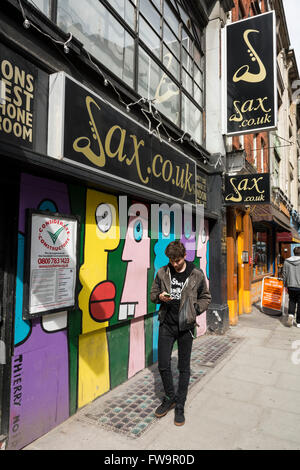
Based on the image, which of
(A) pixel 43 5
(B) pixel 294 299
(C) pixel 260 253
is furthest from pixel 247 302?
(A) pixel 43 5

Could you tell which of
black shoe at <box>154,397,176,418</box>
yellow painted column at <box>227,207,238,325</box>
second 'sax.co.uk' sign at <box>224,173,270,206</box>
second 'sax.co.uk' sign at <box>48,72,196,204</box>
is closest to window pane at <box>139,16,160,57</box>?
second 'sax.co.uk' sign at <box>48,72,196,204</box>

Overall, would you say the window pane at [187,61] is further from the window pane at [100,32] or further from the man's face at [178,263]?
the man's face at [178,263]

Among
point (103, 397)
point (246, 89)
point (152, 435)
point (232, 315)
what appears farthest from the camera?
point (232, 315)

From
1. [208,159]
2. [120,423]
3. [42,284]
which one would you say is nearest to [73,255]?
[42,284]

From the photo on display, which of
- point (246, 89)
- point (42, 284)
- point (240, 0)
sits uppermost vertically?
point (240, 0)

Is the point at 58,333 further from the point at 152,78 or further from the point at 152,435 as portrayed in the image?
the point at 152,78

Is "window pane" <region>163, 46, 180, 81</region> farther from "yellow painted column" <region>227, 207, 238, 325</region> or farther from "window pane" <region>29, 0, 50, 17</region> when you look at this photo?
"yellow painted column" <region>227, 207, 238, 325</region>

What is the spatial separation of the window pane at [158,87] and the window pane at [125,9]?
0.42 m

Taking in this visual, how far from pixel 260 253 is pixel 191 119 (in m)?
7.97

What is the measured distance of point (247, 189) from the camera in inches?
297

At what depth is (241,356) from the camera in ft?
19.2

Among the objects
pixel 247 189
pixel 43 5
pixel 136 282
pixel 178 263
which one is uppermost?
pixel 43 5

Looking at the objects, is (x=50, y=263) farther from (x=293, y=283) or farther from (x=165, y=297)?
(x=293, y=283)

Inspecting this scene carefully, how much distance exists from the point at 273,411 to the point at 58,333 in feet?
8.67
